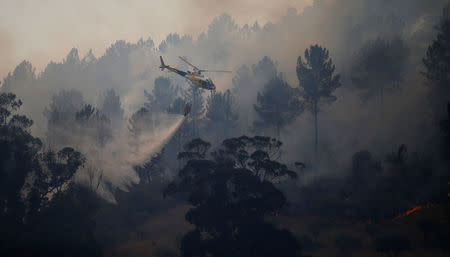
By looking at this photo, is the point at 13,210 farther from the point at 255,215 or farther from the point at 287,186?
the point at 287,186

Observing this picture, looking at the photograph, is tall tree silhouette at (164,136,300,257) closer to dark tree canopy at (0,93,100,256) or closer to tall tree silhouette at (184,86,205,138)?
dark tree canopy at (0,93,100,256)

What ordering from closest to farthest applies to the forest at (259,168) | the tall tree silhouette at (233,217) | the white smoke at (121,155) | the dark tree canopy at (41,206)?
1. the tall tree silhouette at (233,217)
2. the forest at (259,168)
3. the dark tree canopy at (41,206)
4. the white smoke at (121,155)

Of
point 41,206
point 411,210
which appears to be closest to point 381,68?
point 411,210

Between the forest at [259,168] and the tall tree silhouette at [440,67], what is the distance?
244mm

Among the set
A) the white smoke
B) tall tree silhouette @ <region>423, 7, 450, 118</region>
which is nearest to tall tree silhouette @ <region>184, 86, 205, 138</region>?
the white smoke

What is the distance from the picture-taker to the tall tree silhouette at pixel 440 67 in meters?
61.5

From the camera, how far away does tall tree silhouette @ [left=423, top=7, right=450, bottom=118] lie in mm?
61469

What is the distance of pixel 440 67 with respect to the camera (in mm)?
64250

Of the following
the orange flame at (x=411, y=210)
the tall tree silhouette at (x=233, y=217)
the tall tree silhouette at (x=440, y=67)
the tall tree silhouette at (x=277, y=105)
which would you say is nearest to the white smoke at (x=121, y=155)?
the tall tree silhouette at (x=277, y=105)

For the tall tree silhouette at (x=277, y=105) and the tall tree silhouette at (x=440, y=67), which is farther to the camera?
the tall tree silhouette at (x=277, y=105)

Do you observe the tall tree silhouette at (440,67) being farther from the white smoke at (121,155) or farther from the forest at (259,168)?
the white smoke at (121,155)

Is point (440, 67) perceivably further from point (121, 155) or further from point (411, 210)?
point (121, 155)

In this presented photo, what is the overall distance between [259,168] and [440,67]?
49116mm

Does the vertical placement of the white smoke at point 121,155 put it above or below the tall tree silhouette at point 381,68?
below
